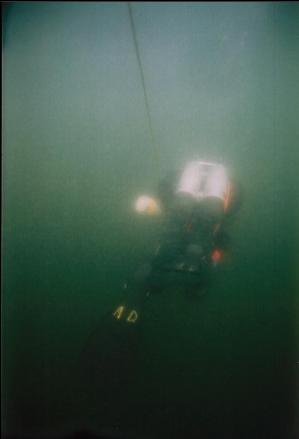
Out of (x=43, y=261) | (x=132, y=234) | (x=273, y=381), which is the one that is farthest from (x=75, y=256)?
(x=273, y=381)

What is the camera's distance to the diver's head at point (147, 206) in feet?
9.72

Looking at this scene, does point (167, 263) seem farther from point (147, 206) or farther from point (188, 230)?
point (147, 206)

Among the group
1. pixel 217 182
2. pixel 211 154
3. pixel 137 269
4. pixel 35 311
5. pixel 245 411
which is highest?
pixel 211 154

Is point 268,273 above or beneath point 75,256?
beneath

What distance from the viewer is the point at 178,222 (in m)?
2.88

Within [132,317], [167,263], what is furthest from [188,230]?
[132,317]

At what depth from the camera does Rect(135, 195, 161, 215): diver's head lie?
9.72ft

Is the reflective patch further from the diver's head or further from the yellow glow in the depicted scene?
the diver's head

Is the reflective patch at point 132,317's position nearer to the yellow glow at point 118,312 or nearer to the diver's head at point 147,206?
the yellow glow at point 118,312

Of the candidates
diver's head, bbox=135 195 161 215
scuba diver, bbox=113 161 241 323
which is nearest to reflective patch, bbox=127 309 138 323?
scuba diver, bbox=113 161 241 323

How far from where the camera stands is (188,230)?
9.27ft

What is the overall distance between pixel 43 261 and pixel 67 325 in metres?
0.66

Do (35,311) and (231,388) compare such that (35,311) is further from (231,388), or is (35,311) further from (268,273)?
(268,273)

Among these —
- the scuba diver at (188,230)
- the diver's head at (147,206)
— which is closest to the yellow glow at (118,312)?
the scuba diver at (188,230)
